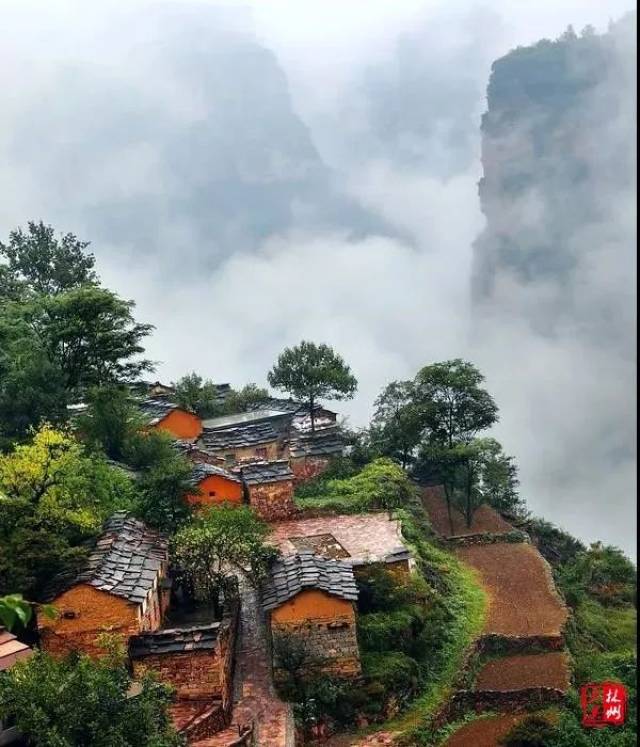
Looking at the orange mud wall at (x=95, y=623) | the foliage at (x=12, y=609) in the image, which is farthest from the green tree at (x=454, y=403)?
the foliage at (x=12, y=609)

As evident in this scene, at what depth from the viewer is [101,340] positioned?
2895 cm

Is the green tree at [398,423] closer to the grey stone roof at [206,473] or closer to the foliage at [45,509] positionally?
the grey stone roof at [206,473]

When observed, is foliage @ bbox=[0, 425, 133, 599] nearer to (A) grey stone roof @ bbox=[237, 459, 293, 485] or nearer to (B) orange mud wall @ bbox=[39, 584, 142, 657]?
(B) orange mud wall @ bbox=[39, 584, 142, 657]

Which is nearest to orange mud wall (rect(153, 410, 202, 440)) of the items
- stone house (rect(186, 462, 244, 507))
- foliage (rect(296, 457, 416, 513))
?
foliage (rect(296, 457, 416, 513))

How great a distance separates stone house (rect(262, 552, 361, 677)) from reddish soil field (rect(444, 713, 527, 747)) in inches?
95.0

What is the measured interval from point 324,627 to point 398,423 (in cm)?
1689

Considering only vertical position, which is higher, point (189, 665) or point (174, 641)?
point (174, 641)

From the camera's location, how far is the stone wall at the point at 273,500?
87.5 ft

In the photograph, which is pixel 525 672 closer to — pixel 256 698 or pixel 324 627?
pixel 324 627

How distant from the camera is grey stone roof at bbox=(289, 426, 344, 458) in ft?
107

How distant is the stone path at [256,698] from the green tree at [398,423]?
13.9 metres

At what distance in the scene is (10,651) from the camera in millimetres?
14250

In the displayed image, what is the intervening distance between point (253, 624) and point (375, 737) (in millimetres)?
4661

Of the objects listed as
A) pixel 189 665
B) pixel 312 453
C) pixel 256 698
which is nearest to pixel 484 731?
pixel 256 698
